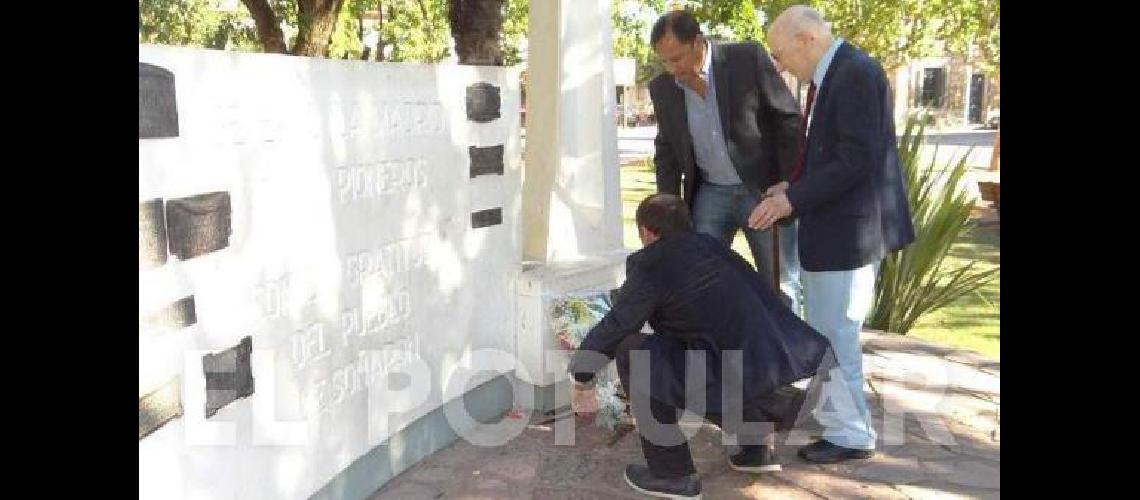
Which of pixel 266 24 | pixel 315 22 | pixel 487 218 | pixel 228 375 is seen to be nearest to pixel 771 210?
pixel 487 218

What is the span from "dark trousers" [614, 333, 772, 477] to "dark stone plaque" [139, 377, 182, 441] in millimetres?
1580

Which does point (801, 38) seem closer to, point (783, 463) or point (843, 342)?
point (843, 342)

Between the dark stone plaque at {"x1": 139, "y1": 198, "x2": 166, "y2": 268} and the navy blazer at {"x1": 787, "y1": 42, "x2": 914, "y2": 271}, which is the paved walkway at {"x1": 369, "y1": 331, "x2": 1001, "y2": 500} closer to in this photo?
the navy blazer at {"x1": 787, "y1": 42, "x2": 914, "y2": 271}

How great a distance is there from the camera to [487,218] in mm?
4465

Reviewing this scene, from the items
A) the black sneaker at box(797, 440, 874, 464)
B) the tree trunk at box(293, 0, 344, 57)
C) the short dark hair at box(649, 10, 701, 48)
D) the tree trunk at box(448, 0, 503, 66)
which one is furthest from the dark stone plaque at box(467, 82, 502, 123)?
the tree trunk at box(293, 0, 344, 57)

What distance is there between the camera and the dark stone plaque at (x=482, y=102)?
169 inches

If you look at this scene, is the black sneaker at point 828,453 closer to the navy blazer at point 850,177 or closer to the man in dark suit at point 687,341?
the man in dark suit at point 687,341

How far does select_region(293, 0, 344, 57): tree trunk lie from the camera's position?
12.9m

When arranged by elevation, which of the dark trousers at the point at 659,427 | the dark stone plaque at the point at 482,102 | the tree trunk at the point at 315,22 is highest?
the tree trunk at the point at 315,22

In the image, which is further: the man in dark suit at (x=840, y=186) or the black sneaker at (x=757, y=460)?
the black sneaker at (x=757, y=460)

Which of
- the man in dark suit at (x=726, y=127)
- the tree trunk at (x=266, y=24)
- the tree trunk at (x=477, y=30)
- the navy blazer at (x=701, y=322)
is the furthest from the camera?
the tree trunk at (x=266, y=24)


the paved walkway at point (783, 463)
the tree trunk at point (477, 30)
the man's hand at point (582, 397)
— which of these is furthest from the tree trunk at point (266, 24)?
the man's hand at point (582, 397)

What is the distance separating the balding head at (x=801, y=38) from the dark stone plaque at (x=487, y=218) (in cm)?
130
